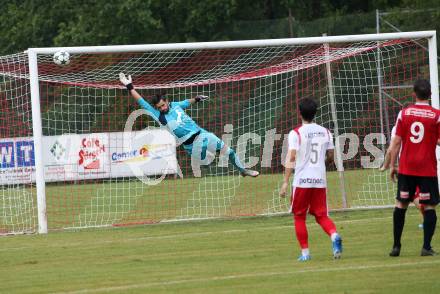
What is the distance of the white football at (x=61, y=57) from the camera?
17.0 meters

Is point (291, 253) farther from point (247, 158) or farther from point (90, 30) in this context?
point (90, 30)

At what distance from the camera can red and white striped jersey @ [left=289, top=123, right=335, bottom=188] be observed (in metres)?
11.8

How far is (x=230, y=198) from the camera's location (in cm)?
2327

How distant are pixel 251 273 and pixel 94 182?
1798cm

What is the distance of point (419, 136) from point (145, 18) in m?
34.0

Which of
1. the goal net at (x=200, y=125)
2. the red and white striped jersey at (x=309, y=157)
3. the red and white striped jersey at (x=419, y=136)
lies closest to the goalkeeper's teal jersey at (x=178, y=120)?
the goal net at (x=200, y=125)

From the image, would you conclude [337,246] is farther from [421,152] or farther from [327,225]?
[421,152]

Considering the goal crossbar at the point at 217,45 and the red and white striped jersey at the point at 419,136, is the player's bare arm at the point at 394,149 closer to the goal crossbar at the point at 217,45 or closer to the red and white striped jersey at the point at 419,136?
the red and white striped jersey at the point at 419,136

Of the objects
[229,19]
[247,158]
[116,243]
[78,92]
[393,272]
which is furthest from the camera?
[229,19]

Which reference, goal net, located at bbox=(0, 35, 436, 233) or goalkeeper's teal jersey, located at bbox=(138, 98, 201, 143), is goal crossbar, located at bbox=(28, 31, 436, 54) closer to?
goalkeeper's teal jersey, located at bbox=(138, 98, 201, 143)

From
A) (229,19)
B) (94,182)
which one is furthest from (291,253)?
(229,19)

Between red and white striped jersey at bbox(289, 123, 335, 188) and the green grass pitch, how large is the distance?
94 centimetres

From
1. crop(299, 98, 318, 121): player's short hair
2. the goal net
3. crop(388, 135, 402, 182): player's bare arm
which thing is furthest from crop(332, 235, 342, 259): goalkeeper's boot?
the goal net

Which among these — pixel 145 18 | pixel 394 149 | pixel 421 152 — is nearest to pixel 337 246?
pixel 394 149
